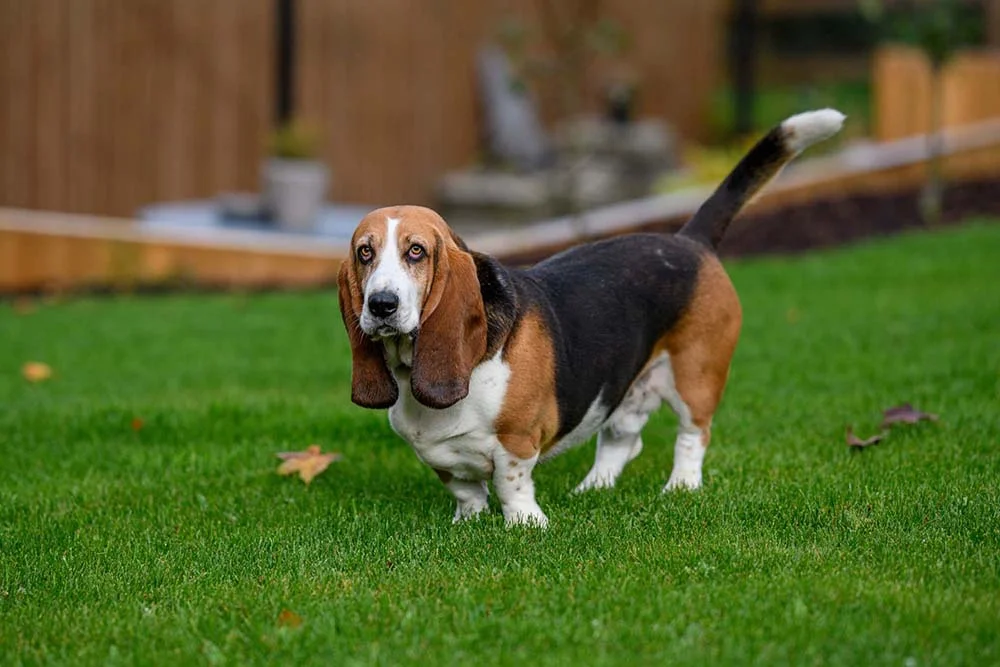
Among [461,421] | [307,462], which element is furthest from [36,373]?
[461,421]

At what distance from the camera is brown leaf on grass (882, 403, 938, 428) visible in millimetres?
6074

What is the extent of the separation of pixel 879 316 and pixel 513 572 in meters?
5.26

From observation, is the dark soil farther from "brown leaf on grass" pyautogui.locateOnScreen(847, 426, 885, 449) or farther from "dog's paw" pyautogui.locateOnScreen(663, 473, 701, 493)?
"dog's paw" pyautogui.locateOnScreen(663, 473, 701, 493)

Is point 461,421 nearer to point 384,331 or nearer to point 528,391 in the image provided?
point 528,391

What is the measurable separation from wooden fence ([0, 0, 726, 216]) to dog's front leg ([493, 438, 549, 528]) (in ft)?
29.4

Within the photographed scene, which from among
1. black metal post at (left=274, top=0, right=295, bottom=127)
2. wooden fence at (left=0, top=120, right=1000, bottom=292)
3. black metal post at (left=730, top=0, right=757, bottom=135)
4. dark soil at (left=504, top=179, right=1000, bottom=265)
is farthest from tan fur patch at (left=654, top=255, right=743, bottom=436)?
black metal post at (left=730, top=0, right=757, bottom=135)

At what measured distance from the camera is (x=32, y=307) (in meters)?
11.1

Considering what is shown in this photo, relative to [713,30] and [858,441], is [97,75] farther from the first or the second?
[713,30]

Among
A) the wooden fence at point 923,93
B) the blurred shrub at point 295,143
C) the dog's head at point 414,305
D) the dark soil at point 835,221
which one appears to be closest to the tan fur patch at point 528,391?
the dog's head at point 414,305

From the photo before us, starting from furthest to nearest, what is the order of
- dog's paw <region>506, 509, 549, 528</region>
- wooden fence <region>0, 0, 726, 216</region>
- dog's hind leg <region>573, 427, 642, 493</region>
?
wooden fence <region>0, 0, 726, 216</region>, dog's hind leg <region>573, 427, 642, 493</region>, dog's paw <region>506, 509, 549, 528</region>

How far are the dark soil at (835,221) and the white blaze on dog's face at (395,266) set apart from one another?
739cm

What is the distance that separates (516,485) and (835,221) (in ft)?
29.2

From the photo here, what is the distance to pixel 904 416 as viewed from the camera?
6094 mm

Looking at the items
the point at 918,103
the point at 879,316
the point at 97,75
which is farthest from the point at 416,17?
the point at 879,316
